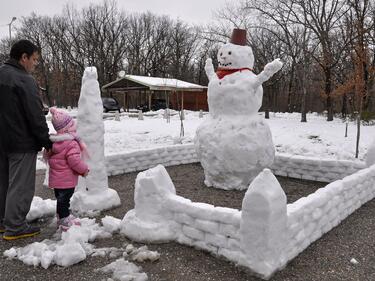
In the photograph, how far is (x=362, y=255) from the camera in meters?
3.79

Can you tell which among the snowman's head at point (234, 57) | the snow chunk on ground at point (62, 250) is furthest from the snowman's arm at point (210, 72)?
the snow chunk on ground at point (62, 250)

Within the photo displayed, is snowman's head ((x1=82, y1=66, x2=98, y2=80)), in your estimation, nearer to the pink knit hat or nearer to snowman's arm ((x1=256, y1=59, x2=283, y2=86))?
the pink knit hat

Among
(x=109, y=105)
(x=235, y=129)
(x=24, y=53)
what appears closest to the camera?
(x=24, y=53)

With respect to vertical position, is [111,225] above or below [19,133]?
below

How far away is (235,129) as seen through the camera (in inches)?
226

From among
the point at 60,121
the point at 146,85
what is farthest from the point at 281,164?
the point at 146,85

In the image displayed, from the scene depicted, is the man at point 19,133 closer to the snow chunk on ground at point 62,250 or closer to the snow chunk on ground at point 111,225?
the snow chunk on ground at point 62,250

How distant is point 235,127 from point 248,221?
2635 millimetres

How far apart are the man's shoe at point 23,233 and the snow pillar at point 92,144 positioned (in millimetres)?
853

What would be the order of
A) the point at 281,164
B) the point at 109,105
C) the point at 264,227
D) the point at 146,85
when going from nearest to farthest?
the point at 264,227
the point at 281,164
the point at 146,85
the point at 109,105

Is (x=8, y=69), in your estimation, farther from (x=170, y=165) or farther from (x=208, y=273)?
(x=170, y=165)

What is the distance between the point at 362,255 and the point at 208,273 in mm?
1736

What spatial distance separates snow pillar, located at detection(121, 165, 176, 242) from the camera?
396 centimetres

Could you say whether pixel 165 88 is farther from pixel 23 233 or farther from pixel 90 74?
pixel 23 233
